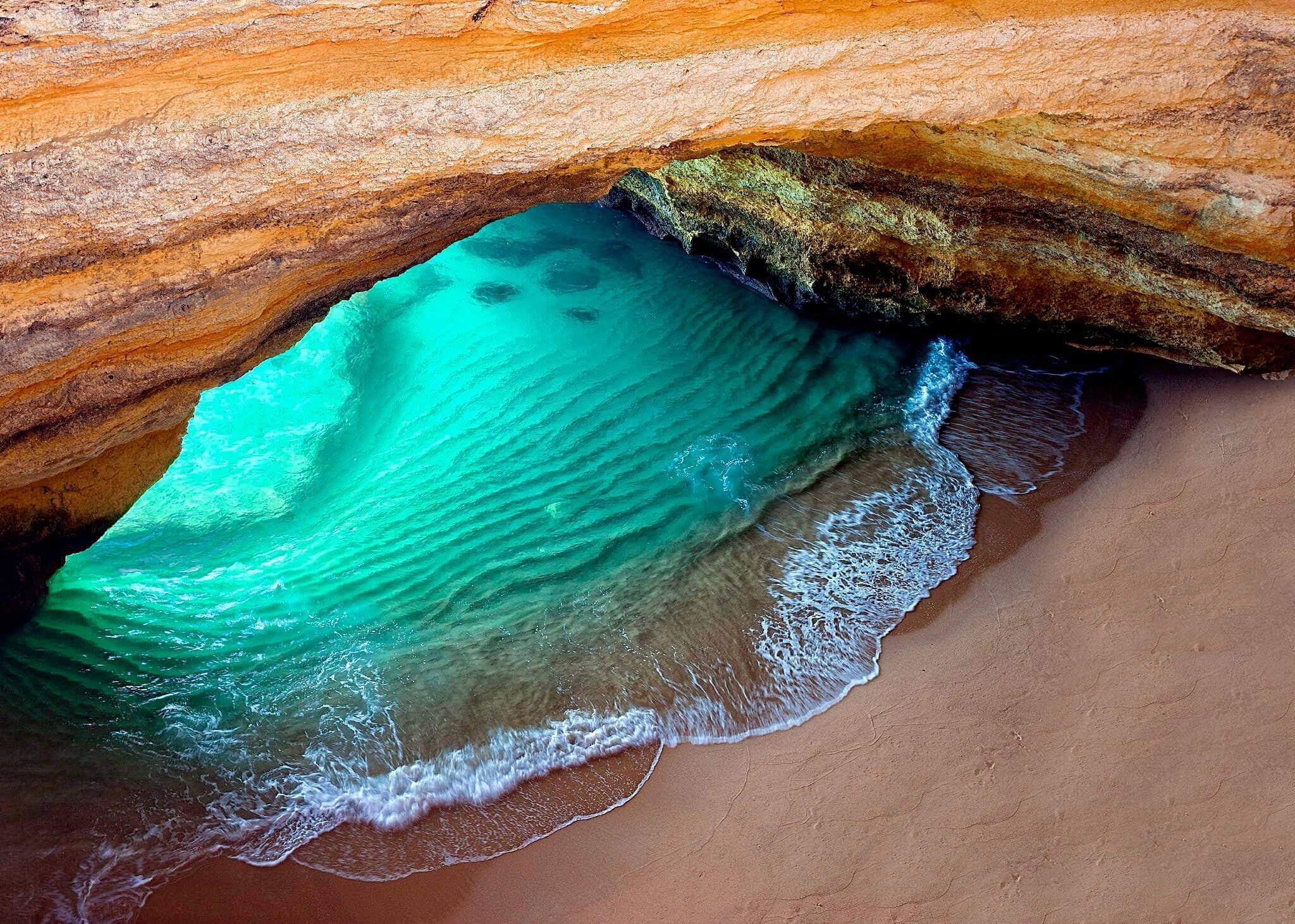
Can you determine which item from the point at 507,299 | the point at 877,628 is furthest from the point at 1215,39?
the point at 507,299

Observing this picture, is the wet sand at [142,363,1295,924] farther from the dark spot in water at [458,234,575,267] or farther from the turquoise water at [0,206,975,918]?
the dark spot in water at [458,234,575,267]

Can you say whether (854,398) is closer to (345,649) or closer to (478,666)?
(478,666)

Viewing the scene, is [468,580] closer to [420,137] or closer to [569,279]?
[420,137]

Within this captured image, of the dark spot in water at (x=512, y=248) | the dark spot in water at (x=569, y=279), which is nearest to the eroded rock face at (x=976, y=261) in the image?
the dark spot in water at (x=569, y=279)

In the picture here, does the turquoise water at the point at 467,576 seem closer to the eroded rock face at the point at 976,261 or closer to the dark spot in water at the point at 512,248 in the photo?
the eroded rock face at the point at 976,261

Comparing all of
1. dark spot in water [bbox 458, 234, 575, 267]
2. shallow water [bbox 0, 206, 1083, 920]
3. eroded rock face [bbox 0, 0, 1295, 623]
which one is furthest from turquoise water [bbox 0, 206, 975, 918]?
eroded rock face [bbox 0, 0, 1295, 623]

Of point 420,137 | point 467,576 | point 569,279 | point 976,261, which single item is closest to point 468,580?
point 467,576
